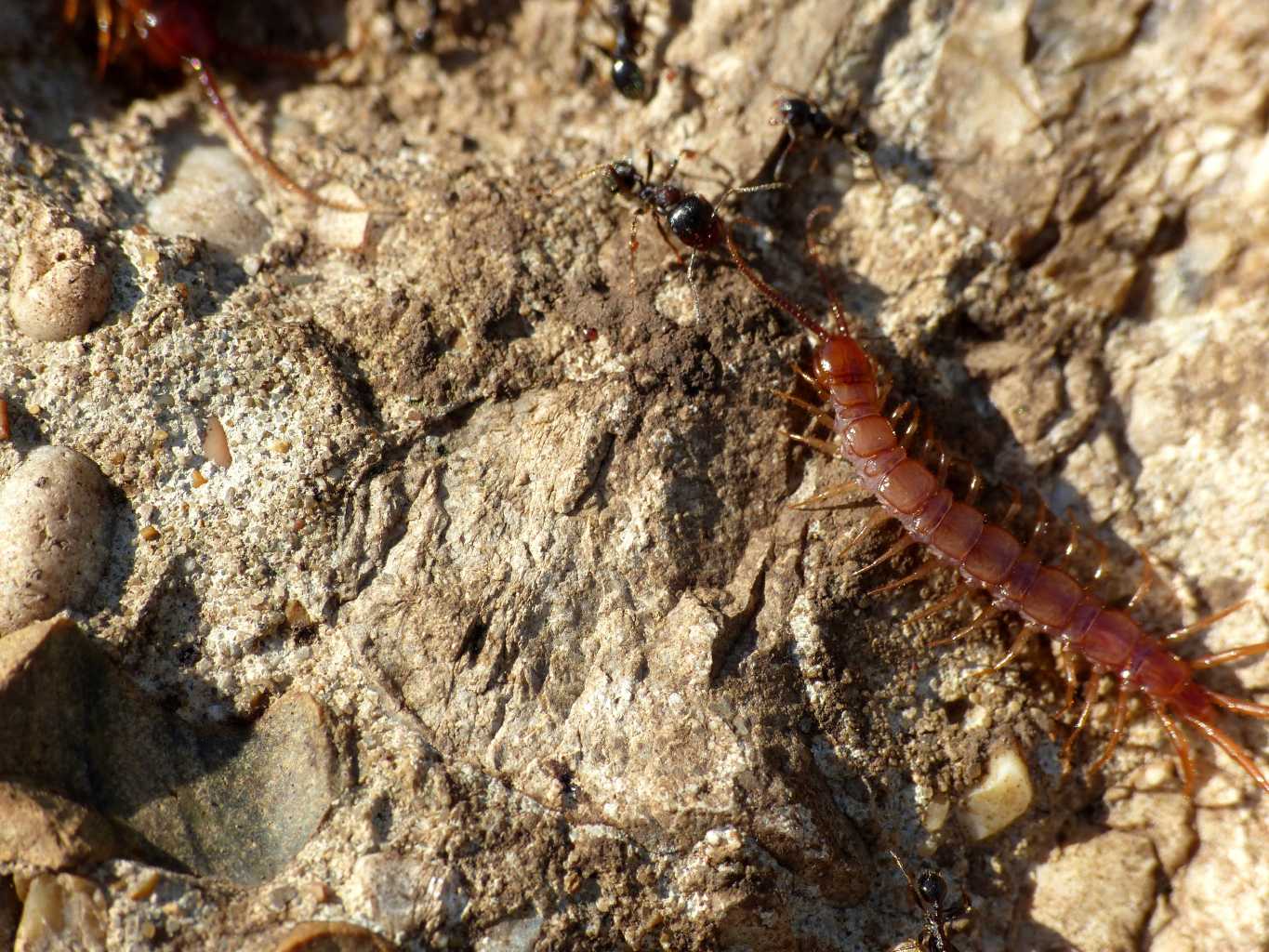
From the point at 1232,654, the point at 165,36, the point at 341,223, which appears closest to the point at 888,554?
the point at 1232,654

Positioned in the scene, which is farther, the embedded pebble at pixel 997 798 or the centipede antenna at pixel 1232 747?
the centipede antenna at pixel 1232 747

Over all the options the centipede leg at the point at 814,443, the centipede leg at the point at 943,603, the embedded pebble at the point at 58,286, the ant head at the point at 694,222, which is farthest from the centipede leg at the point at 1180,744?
the embedded pebble at the point at 58,286

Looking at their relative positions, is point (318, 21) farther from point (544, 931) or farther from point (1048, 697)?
point (1048, 697)

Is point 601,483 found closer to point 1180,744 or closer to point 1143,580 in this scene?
point 1143,580

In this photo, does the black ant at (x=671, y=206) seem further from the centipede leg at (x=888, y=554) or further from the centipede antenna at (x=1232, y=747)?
the centipede antenna at (x=1232, y=747)

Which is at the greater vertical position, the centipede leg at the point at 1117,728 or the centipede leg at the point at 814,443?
the centipede leg at the point at 814,443

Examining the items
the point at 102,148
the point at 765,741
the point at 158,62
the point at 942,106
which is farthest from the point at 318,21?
the point at 765,741
